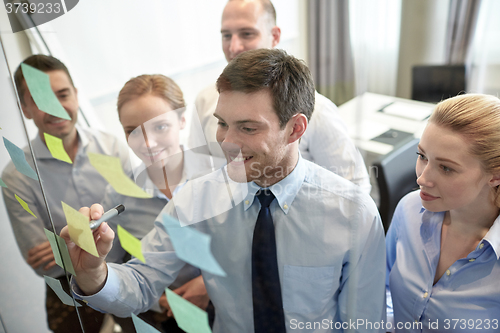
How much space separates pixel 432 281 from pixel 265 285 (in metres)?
0.43

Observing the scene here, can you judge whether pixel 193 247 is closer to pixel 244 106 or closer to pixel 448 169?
pixel 244 106

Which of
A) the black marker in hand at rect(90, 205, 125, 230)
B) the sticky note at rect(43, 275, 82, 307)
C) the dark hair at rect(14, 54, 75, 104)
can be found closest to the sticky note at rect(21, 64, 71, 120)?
the dark hair at rect(14, 54, 75, 104)

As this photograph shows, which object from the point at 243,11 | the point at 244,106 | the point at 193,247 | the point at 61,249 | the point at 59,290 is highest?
the point at 243,11

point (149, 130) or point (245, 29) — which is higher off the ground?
point (245, 29)

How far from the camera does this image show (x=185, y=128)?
0.47 meters

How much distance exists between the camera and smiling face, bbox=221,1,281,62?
0.50 m

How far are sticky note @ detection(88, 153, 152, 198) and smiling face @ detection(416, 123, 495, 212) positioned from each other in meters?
0.45

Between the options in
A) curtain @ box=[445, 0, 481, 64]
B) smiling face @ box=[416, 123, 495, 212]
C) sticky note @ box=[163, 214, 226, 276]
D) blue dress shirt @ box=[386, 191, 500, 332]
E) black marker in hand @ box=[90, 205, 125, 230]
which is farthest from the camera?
curtain @ box=[445, 0, 481, 64]

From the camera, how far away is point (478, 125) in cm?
60

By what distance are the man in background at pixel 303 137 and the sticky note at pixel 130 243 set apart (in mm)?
139

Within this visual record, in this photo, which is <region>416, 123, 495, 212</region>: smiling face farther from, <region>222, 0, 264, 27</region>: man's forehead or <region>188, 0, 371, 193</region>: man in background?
<region>222, 0, 264, 27</region>: man's forehead

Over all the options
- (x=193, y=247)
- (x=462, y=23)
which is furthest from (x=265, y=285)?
(x=462, y=23)

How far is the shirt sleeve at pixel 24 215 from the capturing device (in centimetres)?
60

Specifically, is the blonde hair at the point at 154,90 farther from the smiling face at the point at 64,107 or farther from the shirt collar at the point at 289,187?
the shirt collar at the point at 289,187
